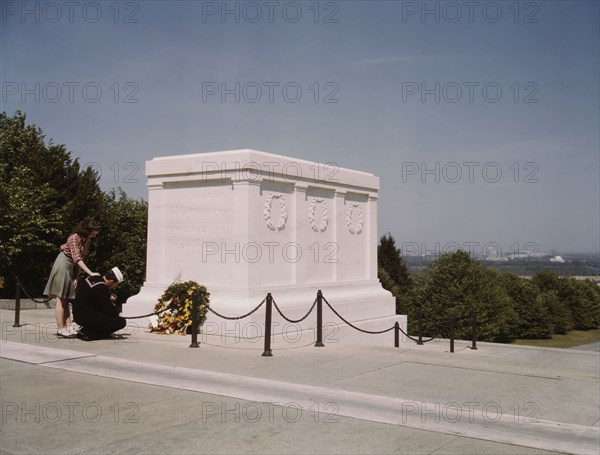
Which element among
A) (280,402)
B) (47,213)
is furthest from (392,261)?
(280,402)

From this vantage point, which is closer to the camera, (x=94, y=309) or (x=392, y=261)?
(x=94, y=309)

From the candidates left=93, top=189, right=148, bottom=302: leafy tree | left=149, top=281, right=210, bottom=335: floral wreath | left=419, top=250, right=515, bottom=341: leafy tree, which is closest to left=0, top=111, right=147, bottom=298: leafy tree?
left=93, top=189, right=148, bottom=302: leafy tree

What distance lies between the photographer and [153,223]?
47.3ft

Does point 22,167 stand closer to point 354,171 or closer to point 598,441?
point 354,171

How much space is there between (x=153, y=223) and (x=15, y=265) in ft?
35.9

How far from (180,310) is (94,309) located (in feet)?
6.56

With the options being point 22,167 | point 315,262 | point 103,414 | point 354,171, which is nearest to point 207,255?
point 315,262

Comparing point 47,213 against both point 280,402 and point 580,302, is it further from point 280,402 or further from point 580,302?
point 580,302

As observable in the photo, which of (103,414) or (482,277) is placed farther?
(482,277)

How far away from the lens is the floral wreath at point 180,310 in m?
12.5

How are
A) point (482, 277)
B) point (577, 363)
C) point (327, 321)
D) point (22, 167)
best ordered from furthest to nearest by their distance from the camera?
1. point (22, 167)
2. point (482, 277)
3. point (327, 321)
4. point (577, 363)

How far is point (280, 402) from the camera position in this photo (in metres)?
6.86

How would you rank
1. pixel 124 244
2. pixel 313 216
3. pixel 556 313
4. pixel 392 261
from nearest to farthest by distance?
pixel 313 216 < pixel 124 244 < pixel 556 313 < pixel 392 261

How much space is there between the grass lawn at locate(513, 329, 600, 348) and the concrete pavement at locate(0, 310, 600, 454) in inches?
676
